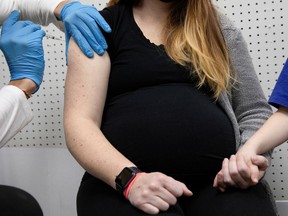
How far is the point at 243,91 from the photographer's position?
1067 millimetres

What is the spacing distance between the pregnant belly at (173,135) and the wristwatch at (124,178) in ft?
0.32

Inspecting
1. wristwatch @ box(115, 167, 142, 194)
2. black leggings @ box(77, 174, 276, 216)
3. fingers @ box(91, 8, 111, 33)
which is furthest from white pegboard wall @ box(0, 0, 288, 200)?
wristwatch @ box(115, 167, 142, 194)

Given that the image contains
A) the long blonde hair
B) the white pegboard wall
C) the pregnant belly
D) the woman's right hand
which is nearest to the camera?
the woman's right hand

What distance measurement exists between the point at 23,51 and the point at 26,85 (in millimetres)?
109

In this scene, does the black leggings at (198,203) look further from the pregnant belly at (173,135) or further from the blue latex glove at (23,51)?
the blue latex glove at (23,51)

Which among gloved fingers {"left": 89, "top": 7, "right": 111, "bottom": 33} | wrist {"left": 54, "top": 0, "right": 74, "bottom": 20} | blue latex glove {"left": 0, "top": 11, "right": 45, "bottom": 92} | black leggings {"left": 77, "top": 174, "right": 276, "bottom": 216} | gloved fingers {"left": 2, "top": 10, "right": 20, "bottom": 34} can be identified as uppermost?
gloved fingers {"left": 89, "top": 7, "right": 111, "bottom": 33}

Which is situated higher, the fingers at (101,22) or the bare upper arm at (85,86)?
the fingers at (101,22)

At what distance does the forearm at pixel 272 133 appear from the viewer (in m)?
0.91

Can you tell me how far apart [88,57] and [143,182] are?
1.24 ft

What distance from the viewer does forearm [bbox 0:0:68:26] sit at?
3.80 ft

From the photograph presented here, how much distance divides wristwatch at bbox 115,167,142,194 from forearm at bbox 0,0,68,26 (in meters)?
0.60

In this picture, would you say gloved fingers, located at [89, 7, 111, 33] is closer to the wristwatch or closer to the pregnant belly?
the pregnant belly

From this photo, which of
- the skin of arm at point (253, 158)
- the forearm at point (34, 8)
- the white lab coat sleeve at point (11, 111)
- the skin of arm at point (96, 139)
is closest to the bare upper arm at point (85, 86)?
the skin of arm at point (96, 139)

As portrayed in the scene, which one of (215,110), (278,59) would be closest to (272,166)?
(278,59)
